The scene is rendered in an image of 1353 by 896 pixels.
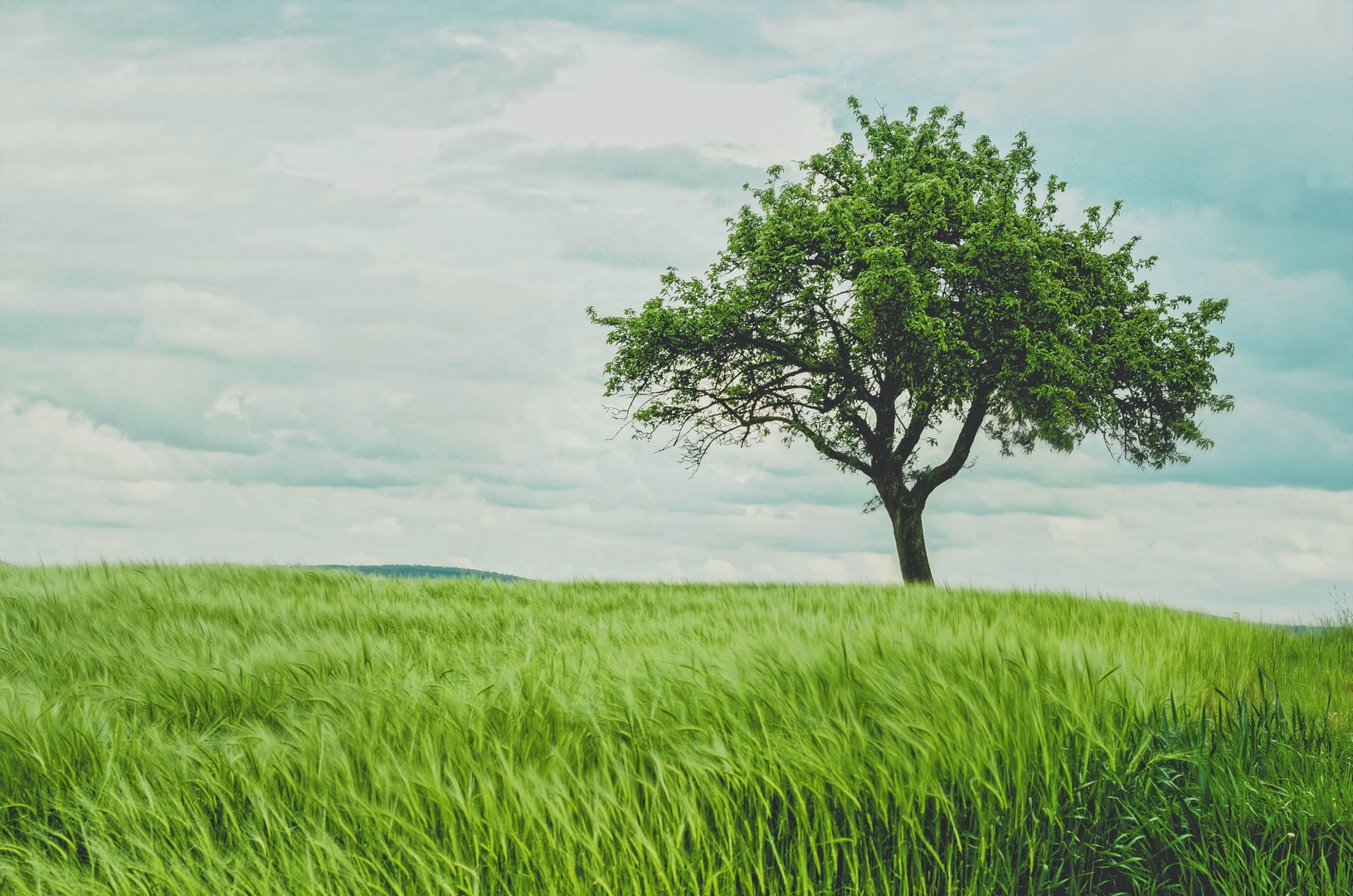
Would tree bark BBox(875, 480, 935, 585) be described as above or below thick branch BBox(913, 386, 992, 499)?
below

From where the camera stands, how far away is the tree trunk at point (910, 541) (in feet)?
65.3

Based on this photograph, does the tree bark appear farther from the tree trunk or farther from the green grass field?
the green grass field

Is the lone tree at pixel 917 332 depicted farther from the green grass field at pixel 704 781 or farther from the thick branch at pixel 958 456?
the green grass field at pixel 704 781

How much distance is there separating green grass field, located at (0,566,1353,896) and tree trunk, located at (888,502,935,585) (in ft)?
50.6

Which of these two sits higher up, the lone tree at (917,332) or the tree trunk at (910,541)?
the lone tree at (917,332)

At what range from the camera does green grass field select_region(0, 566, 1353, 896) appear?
2.79m

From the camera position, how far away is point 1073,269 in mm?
19844

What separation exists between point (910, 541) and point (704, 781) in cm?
1797

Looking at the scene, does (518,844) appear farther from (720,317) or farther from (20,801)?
(720,317)

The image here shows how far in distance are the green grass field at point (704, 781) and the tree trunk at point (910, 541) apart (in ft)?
A: 50.6

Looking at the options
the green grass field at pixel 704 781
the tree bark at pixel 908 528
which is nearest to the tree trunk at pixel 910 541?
the tree bark at pixel 908 528

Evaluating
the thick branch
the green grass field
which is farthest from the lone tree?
the green grass field

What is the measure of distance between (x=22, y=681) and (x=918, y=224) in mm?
16945

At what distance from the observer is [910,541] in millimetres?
20062
